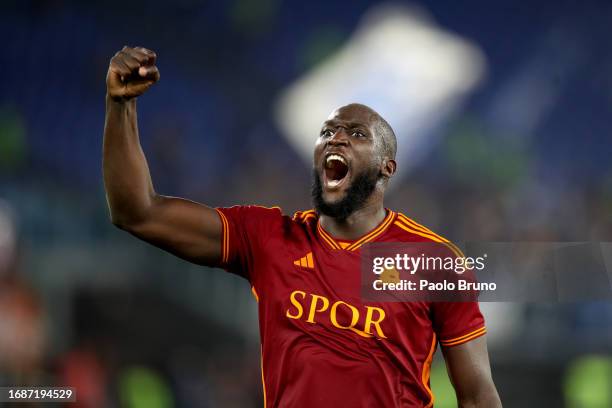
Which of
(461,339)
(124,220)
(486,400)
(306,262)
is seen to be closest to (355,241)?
(306,262)

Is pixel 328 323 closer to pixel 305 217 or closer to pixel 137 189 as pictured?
pixel 305 217

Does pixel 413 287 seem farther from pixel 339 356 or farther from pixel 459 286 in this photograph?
pixel 339 356

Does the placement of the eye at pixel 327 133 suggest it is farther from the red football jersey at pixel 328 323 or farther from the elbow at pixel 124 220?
the elbow at pixel 124 220

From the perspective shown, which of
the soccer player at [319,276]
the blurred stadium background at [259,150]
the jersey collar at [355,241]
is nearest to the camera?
the soccer player at [319,276]

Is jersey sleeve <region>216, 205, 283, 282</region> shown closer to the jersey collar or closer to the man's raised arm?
the man's raised arm

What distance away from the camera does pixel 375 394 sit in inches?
74.0

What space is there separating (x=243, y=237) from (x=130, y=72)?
0.60 meters

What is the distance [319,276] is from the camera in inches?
80.0

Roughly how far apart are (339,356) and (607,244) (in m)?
3.02

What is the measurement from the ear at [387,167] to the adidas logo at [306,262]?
1.37ft

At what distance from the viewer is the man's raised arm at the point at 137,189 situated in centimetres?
170

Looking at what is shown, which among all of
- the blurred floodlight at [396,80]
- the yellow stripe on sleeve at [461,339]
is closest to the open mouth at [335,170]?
the yellow stripe on sleeve at [461,339]

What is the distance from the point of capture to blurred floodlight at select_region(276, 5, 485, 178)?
517 centimetres

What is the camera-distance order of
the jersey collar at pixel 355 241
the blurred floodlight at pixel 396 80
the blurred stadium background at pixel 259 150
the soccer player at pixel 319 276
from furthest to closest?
the blurred floodlight at pixel 396 80, the blurred stadium background at pixel 259 150, the jersey collar at pixel 355 241, the soccer player at pixel 319 276
